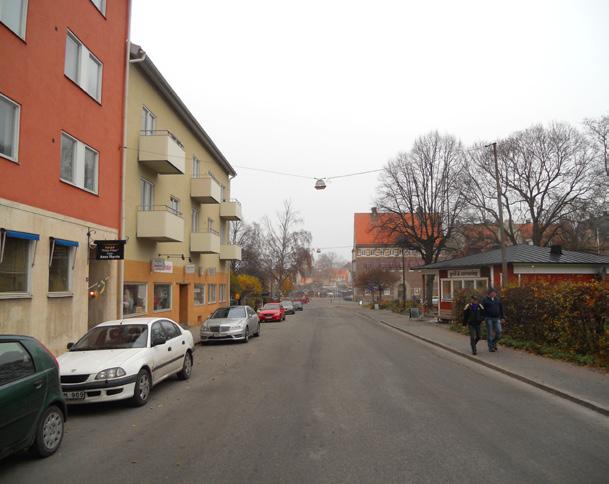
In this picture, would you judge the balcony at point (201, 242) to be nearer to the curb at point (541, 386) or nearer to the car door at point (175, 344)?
the curb at point (541, 386)

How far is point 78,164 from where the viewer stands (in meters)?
13.7

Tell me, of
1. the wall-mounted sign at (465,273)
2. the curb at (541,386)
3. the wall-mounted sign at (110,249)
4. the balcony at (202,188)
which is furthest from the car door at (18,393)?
the wall-mounted sign at (465,273)

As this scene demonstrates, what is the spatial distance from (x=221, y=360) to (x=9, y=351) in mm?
8689

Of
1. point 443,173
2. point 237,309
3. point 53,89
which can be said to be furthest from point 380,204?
point 53,89

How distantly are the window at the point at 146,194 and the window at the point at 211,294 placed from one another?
1085 centimetres

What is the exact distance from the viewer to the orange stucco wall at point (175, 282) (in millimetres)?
18266

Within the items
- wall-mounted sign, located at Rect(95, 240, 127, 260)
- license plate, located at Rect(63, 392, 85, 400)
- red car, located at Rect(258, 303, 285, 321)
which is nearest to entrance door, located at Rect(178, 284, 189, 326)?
red car, located at Rect(258, 303, 285, 321)

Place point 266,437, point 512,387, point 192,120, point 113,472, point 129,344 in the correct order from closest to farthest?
point 113,472, point 266,437, point 129,344, point 512,387, point 192,120

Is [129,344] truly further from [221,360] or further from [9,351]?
[221,360]

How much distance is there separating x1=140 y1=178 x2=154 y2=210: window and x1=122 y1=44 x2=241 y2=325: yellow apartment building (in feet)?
0.13

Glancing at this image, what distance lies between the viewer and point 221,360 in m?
13.5

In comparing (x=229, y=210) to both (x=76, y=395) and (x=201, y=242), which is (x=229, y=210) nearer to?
(x=201, y=242)

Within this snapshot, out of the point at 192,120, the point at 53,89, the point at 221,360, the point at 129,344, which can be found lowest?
the point at 221,360

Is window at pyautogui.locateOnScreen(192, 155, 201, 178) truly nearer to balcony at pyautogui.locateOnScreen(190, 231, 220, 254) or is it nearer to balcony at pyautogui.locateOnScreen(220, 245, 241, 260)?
balcony at pyautogui.locateOnScreen(190, 231, 220, 254)
